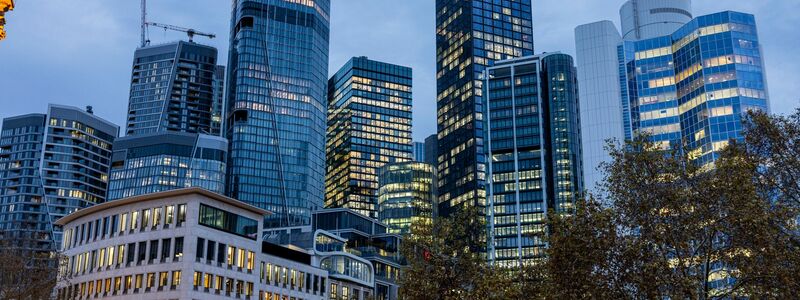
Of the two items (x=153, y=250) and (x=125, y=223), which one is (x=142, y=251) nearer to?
(x=153, y=250)

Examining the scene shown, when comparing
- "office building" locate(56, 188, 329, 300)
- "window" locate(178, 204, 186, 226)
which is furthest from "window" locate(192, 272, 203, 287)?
"window" locate(178, 204, 186, 226)

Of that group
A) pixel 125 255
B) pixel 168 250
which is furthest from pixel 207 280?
pixel 125 255

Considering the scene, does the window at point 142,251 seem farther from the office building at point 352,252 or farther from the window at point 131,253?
the office building at point 352,252

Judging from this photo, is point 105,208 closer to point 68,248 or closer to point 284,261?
point 68,248

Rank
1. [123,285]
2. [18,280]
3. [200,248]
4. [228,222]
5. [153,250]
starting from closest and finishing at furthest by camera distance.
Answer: [18,280], [200,248], [153,250], [123,285], [228,222]

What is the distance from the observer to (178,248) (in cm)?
11812

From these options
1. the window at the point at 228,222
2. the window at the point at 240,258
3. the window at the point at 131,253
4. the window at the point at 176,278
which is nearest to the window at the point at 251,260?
the window at the point at 240,258

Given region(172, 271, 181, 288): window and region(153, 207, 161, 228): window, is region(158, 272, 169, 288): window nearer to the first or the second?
region(172, 271, 181, 288): window

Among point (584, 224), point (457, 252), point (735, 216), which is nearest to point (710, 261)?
point (735, 216)

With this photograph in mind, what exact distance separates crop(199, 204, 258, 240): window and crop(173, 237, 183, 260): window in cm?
406

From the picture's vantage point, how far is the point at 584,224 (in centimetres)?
5297

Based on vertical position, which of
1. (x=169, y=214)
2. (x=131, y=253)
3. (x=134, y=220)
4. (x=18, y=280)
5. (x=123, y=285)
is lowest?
(x=18, y=280)

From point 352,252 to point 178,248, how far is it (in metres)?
63.6

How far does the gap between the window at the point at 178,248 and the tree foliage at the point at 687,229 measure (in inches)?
2899
